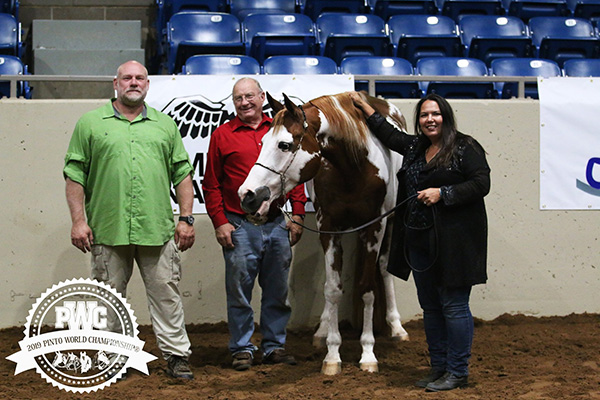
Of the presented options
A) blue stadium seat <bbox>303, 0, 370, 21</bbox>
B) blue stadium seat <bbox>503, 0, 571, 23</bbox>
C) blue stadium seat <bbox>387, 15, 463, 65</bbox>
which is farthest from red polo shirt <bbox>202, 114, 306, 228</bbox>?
blue stadium seat <bbox>503, 0, 571, 23</bbox>

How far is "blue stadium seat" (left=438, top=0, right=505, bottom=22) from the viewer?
28.6 ft

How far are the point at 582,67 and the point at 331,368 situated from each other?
4.62m

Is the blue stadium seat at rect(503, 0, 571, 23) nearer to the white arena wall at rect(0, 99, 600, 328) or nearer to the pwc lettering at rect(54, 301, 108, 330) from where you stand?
the white arena wall at rect(0, 99, 600, 328)

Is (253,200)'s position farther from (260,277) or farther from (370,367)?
(370,367)

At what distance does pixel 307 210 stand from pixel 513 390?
218cm

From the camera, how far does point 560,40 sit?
7859 mm

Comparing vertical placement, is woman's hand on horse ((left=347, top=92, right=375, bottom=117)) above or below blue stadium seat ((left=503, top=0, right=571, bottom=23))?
below

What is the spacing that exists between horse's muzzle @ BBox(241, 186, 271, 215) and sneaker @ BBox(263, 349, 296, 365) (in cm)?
115

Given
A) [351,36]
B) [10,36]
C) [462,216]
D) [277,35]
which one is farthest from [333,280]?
[10,36]

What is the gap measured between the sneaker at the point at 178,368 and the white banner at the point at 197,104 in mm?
1436

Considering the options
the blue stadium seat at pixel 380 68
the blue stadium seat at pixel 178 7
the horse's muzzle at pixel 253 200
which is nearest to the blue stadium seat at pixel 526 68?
the blue stadium seat at pixel 380 68

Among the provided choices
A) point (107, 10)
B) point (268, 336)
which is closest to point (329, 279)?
point (268, 336)

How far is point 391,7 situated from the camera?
8664 mm

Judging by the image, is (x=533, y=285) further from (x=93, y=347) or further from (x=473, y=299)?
(x=93, y=347)
